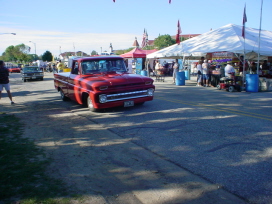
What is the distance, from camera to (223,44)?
54.0 feet

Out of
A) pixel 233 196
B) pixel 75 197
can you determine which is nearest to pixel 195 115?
pixel 233 196

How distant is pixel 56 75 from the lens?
38.7 ft

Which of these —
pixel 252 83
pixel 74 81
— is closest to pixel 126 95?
pixel 74 81

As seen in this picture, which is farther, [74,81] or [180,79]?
[180,79]

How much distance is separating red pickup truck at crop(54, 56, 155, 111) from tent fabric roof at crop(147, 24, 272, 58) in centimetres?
864

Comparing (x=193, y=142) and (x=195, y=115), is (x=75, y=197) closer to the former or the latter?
(x=193, y=142)

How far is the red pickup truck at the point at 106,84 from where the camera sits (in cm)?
805

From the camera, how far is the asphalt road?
3703 mm

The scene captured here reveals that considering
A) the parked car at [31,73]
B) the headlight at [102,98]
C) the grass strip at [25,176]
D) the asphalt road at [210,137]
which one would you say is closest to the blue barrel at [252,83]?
the asphalt road at [210,137]

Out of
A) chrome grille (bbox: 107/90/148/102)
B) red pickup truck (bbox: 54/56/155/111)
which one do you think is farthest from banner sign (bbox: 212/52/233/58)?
chrome grille (bbox: 107/90/148/102)

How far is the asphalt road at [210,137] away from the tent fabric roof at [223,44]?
7125mm

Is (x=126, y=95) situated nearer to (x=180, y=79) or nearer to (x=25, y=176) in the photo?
(x=25, y=176)

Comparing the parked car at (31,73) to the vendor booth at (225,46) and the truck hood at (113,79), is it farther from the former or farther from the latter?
the truck hood at (113,79)

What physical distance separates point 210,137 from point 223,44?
1244 cm
